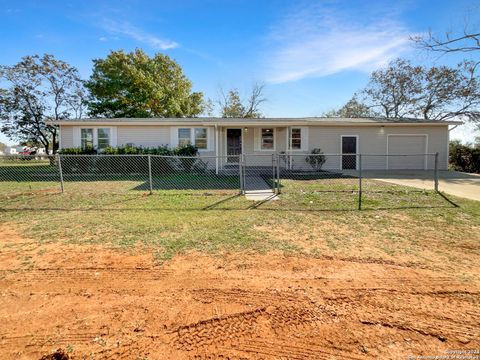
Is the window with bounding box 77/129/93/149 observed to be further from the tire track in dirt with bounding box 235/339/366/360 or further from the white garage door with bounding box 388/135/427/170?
the white garage door with bounding box 388/135/427/170

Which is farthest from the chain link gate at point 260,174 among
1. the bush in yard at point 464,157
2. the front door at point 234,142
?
the bush in yard at point 464,157

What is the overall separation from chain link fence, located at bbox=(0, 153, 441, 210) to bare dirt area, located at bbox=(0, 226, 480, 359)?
375cm

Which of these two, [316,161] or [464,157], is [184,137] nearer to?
[316,161]

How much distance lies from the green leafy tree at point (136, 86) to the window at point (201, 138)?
13.2m

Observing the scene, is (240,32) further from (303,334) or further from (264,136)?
(303,334)

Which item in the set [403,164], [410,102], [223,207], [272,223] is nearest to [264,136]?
→ [403,164]

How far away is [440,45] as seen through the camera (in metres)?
18.3

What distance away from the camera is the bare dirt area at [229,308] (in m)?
2.09

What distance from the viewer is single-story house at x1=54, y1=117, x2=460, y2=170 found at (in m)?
15.0

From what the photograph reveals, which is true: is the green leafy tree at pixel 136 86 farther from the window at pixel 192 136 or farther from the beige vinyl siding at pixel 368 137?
the beige vinyl siding at pixel 368 137

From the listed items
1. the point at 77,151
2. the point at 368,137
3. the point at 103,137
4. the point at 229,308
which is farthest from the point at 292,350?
the point at 368,137

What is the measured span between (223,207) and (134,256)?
10.4 feet

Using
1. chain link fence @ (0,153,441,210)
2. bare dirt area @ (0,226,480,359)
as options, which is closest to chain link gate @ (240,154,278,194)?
chain link fence @ (0,153,441,210)

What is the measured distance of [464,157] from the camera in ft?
58.9
